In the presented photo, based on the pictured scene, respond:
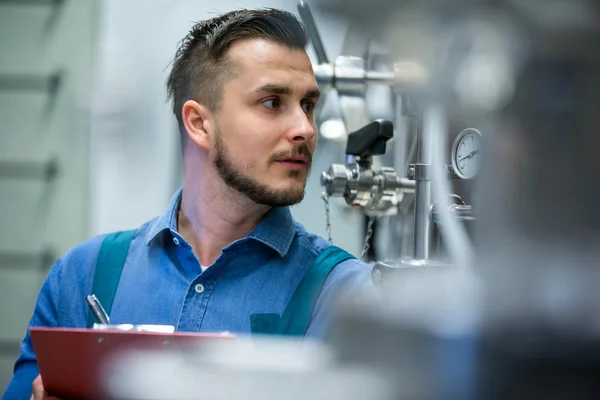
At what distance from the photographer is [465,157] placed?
0.86 metres

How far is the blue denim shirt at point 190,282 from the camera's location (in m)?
1.08

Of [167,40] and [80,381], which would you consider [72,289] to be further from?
[167,40]

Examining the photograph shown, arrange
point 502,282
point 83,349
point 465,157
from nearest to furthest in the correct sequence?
point 502,282 < point 83,349 < point 465,157

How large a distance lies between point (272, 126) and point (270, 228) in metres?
0.15

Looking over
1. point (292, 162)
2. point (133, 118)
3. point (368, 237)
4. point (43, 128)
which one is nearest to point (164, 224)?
point (292, 162)

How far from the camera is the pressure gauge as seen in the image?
74 centimetres

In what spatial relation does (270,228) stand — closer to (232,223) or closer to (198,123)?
(232,223)

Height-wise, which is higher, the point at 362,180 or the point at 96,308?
the point at 362,180

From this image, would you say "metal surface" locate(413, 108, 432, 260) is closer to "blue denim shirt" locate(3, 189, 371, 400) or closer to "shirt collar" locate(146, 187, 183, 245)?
"blue denim shirt" locate(3, 189, 371, 400)

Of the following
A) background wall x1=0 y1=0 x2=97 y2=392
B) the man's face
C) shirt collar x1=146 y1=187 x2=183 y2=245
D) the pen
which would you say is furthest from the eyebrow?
background wall x1=0 y1=0 x2=97 y2=392

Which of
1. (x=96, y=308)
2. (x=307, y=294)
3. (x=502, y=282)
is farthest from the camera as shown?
(x=307, y=294)

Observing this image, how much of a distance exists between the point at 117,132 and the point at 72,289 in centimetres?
94

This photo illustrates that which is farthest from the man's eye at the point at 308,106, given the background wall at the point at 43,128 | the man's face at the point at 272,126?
the background wall at the point at 43,128

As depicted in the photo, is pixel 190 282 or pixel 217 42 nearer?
pixel 190 282
